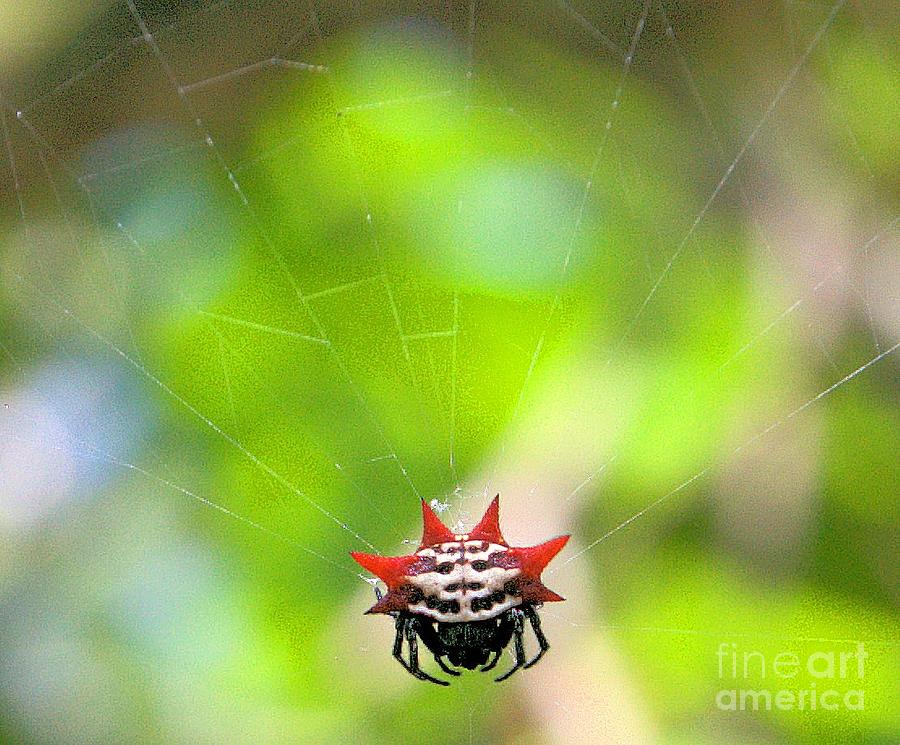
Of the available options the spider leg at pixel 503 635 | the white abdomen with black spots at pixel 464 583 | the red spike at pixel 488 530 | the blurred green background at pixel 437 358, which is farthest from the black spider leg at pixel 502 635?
the blurred green background at pixel 437 358

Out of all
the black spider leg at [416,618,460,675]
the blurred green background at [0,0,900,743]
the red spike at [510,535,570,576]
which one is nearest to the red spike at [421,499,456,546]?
the red spike at [510,535,570,576]

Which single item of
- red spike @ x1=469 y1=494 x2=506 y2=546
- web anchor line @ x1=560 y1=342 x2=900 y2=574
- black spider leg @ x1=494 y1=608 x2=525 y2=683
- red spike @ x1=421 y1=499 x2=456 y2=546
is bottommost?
black spider leg @ x1=494 y1=608 x2=525 y2=683

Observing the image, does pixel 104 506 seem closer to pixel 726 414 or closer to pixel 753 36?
pixel 726 414

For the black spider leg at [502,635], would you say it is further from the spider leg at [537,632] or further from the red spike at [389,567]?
the red spike at [389,567]

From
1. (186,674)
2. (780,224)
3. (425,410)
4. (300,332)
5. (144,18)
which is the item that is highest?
(144,18)

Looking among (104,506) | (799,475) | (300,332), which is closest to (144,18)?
(300,332)

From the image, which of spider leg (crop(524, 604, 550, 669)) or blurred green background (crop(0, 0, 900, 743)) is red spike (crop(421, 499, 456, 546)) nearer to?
spider leg (crop(524, 604, 550, 669))
